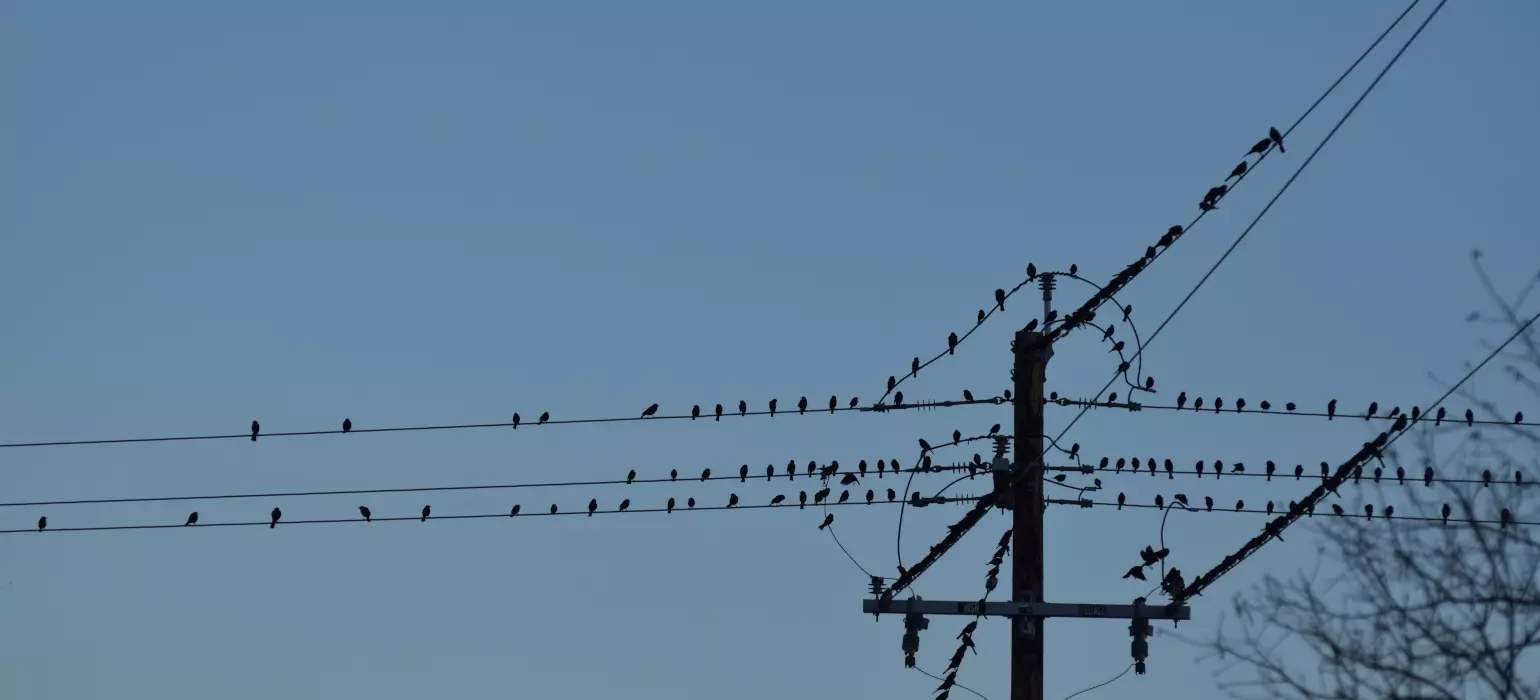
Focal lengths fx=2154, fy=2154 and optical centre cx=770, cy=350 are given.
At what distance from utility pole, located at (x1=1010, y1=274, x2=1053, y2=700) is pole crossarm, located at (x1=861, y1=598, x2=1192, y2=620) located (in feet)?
0.34

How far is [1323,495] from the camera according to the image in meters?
20.8

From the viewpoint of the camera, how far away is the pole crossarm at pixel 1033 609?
21844mm

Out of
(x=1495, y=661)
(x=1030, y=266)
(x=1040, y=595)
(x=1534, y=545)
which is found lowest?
(x=1495, y=661)

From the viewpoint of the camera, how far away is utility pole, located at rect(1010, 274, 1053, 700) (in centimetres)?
2184

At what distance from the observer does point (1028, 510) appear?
73.6ft

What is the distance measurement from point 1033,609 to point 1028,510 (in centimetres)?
114

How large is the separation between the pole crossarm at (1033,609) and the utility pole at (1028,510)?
102 mm

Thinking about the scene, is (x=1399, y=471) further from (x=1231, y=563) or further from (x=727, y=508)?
(x=727, y=508)

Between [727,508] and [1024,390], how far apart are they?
28.0 feet

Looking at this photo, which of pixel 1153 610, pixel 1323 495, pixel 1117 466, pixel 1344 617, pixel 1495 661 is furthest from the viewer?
pixel 1117 466

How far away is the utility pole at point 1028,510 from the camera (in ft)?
71.7

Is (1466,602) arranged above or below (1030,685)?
below

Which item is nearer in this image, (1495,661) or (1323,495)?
(1495,661)

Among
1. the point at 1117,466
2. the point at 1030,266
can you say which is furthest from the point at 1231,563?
the point at 1030,266
